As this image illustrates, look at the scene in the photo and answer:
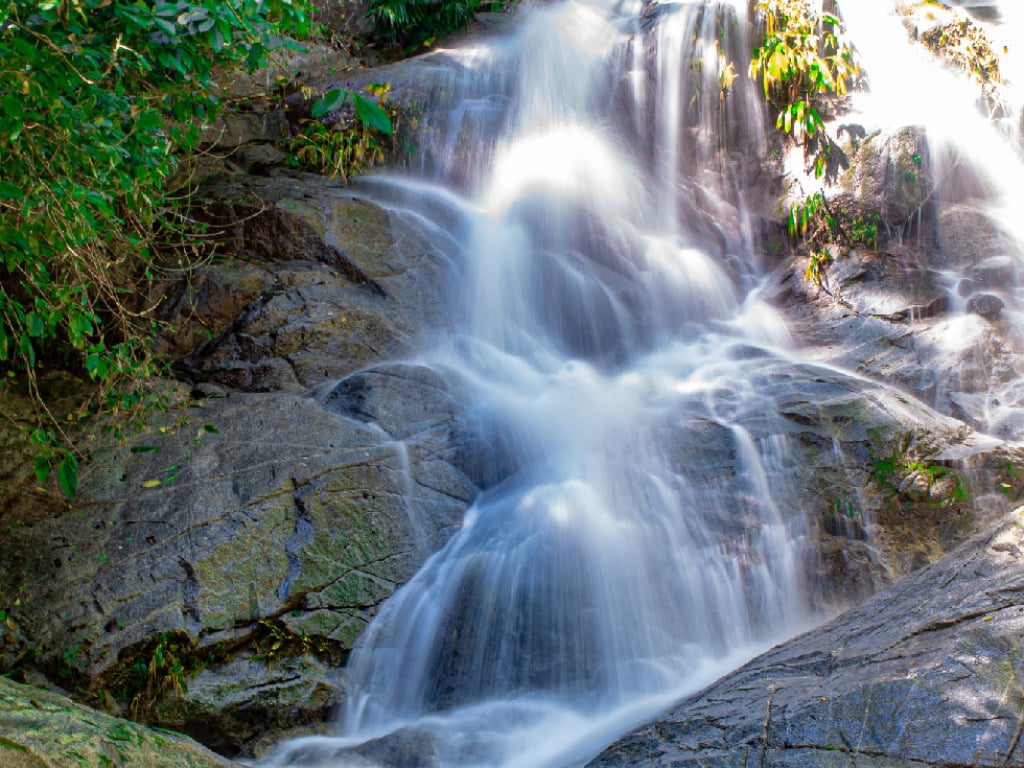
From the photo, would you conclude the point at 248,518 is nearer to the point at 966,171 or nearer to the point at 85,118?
the point at 85,118

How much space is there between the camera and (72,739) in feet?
7.75

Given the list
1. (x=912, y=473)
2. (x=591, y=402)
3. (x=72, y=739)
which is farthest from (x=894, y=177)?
(x=72, y=739)

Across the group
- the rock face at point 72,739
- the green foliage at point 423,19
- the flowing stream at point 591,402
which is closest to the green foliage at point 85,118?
the rock face at point 72,739

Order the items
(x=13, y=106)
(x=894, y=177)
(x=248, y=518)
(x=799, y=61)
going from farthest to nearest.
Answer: (x=799, y=61) → (x=894, y=177) → (x=248, y=518) → (x=13, y=106)

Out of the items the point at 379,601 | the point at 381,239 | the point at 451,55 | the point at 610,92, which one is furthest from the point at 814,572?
the point at 451,55

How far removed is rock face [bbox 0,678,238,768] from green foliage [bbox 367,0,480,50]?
9.64 m

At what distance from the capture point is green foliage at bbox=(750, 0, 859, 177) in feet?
26.8

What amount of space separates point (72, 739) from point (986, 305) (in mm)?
7084

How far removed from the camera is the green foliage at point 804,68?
8156 millimetres

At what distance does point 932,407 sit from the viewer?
607 centimetres

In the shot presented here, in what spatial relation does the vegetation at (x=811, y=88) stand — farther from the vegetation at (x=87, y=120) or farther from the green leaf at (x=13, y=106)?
Result: the green leaf at (x=13, y=106)

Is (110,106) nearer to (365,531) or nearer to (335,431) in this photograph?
(335,431)

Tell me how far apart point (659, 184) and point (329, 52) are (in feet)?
15.0

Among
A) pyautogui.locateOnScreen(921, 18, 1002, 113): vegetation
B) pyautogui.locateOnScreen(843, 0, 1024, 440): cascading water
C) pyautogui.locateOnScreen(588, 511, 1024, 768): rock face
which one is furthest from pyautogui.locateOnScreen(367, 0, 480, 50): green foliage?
pyautogui.locateOnScreen(588, 511, 1024, 768): rock face
